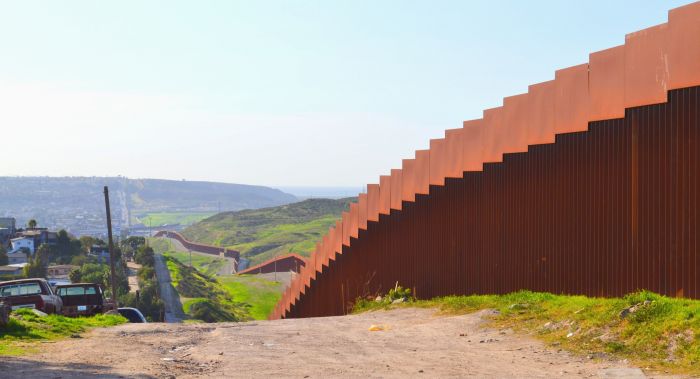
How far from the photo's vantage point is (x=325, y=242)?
3491 centimetres

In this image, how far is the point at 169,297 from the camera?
95.8m

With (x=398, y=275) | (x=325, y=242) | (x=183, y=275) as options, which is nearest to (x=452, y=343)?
(x=398, y=275)

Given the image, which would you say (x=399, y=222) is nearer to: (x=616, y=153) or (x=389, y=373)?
(x=616, y=153)

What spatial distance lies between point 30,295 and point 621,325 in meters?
16.7

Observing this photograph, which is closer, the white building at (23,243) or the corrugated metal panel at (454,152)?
the corrugated metal panel at (454,152)

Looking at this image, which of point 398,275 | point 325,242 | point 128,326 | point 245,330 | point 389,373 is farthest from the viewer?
point 325,242

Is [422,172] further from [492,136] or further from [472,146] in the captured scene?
[492,136]

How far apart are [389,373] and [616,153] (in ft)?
24.4

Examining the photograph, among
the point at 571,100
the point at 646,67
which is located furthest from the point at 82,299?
the point at 646,67

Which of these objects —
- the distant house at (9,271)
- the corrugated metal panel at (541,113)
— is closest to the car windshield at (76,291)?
the corrugated metal panel at (541,113)

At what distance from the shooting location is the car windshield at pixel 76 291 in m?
28.0

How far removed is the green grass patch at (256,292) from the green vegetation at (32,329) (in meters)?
68.9

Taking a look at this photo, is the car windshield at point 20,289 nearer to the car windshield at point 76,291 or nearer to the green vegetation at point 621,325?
the car windshield at point 76,291

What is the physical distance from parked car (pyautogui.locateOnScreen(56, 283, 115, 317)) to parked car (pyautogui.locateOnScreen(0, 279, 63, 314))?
6.52 ft
